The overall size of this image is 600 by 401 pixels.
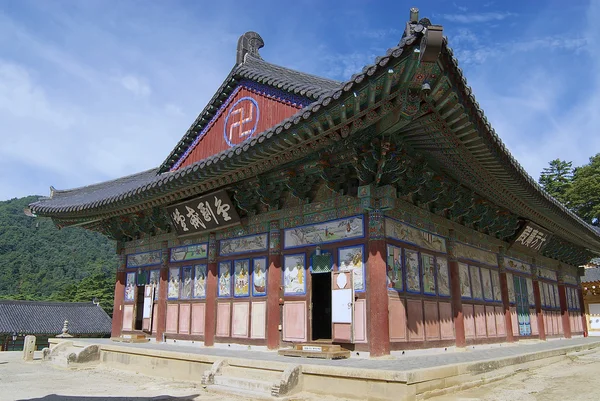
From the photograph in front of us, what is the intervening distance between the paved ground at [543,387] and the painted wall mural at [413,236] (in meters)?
3.48

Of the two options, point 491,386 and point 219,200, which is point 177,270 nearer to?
point 219,200

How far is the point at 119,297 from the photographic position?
1744 cm

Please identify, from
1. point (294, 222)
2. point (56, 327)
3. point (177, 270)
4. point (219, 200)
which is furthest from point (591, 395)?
point (56, 327)

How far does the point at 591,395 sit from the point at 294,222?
23.0 ft

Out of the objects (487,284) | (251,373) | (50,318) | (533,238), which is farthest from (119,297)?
(50,318)

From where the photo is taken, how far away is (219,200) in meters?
12.8

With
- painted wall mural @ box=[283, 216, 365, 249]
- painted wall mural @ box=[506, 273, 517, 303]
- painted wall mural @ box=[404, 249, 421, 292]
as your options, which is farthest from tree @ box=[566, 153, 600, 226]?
painted wall mural @ box=[283, 216, 365, 249]

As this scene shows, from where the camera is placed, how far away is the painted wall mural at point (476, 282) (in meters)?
13.7

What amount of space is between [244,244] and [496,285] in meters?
8.34

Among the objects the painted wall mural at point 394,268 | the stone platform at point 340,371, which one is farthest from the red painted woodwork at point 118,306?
the painted wall mural at point 394,268

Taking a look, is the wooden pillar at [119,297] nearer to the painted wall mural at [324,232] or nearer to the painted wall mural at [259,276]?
the painted wall mural at [259,276]

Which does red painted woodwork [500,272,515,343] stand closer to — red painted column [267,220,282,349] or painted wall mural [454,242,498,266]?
painted wall mural [454,242,498,266]

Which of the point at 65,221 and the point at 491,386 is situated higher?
the point at 65,221

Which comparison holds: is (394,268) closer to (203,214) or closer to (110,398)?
(203,214)
